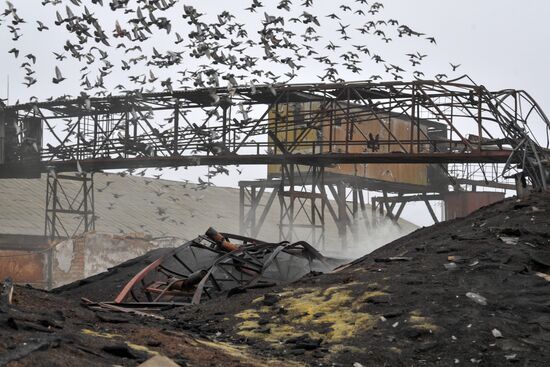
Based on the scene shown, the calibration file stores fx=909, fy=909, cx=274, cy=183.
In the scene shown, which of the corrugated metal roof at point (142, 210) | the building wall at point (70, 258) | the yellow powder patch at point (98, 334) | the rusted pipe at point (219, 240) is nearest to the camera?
the yellow powder patch at point (98, 334)

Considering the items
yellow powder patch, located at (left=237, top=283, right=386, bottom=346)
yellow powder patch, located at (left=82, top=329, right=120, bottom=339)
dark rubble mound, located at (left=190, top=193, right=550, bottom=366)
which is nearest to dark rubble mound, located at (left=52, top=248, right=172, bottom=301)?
dark rubble mound, located at (left=190, top=193, right=550, bottom=366)

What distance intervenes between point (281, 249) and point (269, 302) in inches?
149

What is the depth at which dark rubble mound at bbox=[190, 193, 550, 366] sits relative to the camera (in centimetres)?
877

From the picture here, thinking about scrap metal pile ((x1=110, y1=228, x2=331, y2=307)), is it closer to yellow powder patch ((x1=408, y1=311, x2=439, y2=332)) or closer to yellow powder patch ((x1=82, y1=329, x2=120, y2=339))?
yellow powder patch ((x1=408, y1=311, x2=439, y2=332))

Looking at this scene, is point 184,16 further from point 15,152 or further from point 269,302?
point 15,152

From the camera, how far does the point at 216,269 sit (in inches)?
613

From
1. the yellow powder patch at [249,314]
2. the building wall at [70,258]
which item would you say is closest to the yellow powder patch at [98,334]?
the yellow powder patch at [249,314]

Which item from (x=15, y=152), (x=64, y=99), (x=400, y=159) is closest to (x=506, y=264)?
(x=400, y=159)

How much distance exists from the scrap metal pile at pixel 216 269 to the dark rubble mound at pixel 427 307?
1563 mm

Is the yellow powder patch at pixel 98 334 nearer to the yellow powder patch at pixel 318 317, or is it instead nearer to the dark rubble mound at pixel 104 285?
the yellow powder patch at pixel 318 317

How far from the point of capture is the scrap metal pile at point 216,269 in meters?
13.6

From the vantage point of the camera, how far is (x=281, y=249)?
14.7 m

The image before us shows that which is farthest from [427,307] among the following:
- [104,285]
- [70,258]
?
[70,258]

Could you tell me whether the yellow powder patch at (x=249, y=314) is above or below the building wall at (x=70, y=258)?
above
